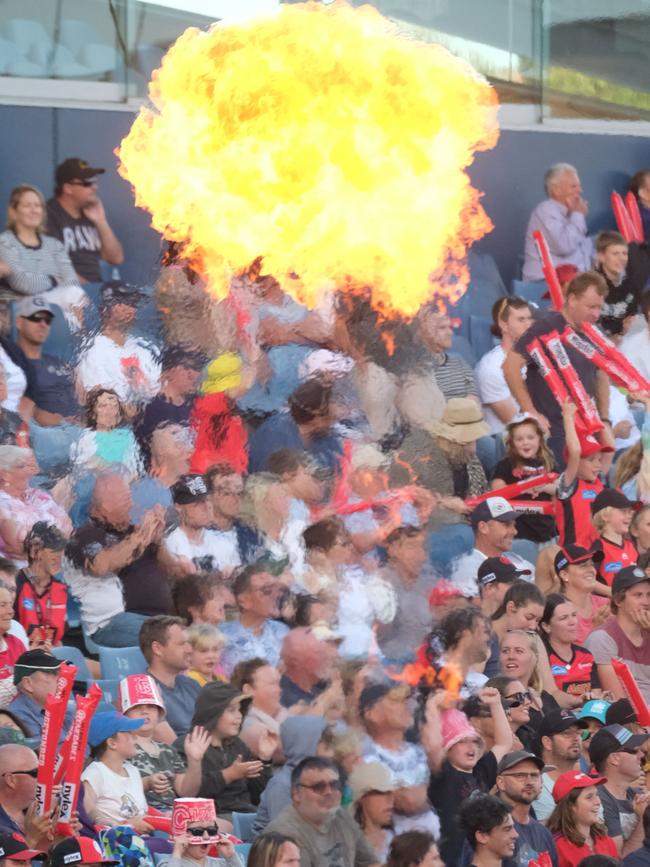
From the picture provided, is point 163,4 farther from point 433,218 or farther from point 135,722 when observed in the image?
point 135,722

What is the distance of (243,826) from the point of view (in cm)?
822

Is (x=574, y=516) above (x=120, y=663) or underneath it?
underneath

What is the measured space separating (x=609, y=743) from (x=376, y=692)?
4.16ft

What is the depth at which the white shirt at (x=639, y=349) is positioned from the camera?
12773 mm

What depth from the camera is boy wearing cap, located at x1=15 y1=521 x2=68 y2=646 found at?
8828 mm

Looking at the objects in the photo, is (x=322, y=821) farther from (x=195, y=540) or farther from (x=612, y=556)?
(x=612, y=556)

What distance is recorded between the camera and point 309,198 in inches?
392

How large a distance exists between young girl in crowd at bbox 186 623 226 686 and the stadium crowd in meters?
0.01

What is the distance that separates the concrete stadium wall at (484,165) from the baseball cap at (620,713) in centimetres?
312

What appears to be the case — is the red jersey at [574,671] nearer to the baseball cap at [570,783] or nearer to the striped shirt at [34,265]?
the baseball cap at [570,783]

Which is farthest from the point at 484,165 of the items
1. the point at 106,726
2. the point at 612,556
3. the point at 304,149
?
the point at 106,726

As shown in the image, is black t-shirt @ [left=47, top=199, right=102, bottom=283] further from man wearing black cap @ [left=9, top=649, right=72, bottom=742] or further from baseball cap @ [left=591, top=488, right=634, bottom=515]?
man wearing black cap @ [left=9, top=649, right=72, bottom=742]

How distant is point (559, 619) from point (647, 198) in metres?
4.51

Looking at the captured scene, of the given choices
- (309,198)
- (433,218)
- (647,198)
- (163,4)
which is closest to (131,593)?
(309,198)
